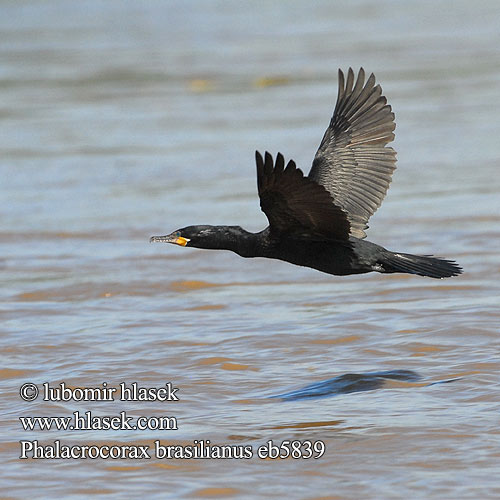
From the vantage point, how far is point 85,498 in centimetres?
495

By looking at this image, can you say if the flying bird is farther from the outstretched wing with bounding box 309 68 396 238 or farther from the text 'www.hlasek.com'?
the text 'www.hlasek.com'

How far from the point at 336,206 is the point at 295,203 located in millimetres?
199

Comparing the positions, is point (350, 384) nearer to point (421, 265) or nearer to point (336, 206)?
point (421, 265)

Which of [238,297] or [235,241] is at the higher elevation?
[235,241]

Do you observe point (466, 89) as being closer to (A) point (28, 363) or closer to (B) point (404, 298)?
(B) point (404, 298)

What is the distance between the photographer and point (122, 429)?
5.76 metres

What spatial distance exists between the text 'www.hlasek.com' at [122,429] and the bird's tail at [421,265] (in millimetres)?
1233

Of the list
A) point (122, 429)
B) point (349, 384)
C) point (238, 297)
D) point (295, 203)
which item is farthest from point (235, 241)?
point (238, 297)

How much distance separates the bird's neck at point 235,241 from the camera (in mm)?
6375

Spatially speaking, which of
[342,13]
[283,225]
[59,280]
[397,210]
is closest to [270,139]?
[397,210]

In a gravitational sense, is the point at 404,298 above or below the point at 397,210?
below

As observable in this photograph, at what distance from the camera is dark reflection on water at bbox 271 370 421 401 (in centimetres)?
616

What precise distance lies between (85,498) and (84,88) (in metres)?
14.4

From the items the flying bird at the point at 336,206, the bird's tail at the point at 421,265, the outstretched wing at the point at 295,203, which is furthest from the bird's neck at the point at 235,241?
the bird's tail at the point at 421,265
